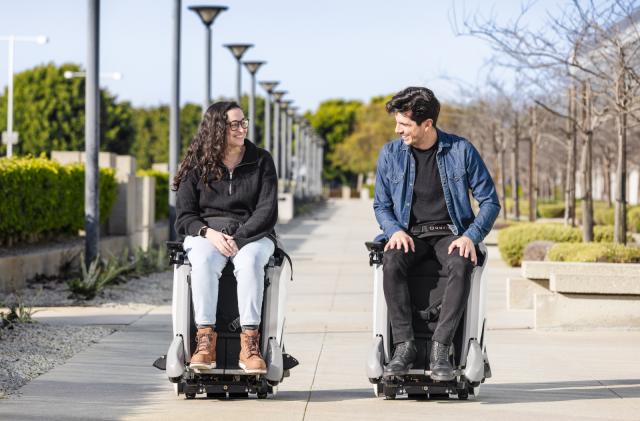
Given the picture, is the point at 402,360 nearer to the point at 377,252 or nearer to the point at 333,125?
the point at 377,252

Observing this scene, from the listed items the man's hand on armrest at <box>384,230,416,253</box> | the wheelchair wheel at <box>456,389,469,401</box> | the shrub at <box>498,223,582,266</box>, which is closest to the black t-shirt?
the man's hand on armrest at <box>384,230,416,253</box>

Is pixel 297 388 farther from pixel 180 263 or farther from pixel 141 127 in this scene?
pixel 141 127

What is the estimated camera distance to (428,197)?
808cm

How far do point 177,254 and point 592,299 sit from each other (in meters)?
5.70

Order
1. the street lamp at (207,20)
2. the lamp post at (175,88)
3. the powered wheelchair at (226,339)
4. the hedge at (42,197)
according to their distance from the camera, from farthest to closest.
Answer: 1. the street lamp at (207,20)
2. the lamp post at (175,88)
3. the hedge at (42,197)
4. the powered wheelchair at (226,339)

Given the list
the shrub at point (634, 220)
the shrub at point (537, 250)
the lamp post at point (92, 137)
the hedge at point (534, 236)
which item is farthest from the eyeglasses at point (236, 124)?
the shrub at point (634, 220)

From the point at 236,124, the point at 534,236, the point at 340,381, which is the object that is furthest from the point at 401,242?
the point at 534,236

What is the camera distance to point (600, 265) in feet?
42.0

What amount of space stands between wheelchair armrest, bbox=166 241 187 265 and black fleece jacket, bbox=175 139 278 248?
0.39ft

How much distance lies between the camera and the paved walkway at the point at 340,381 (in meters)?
7.59

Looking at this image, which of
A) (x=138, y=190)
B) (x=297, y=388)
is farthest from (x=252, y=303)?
(x=138, y=190)

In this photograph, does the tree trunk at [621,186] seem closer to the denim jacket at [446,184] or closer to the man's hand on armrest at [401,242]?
the denim jacket at [446,184]

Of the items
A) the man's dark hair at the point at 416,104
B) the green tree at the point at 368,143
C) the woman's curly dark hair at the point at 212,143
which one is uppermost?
the green tree at the point at 368,143

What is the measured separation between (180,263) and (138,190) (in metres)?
17.3
